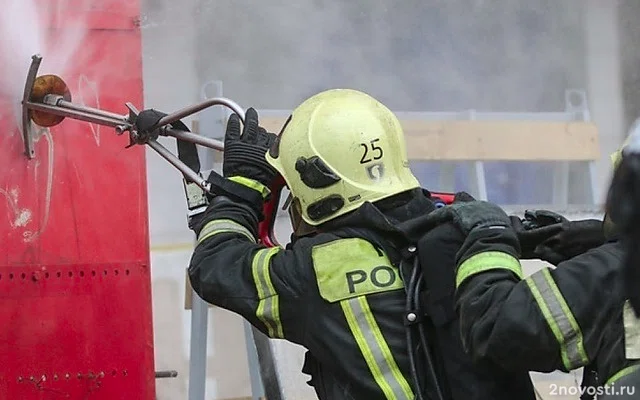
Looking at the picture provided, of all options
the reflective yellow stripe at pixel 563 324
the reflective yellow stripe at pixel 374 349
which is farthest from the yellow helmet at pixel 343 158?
the reflective yellow stripe at pixel 563 324

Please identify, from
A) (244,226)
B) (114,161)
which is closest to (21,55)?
(114,161)

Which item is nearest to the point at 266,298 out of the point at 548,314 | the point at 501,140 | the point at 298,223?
the point at 298,223

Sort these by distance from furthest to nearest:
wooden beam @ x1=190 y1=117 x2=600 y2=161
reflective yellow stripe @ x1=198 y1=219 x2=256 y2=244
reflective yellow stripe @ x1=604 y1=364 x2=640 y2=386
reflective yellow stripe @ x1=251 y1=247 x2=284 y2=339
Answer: wooden beam @ x1=190 y1=117 x2=600 y2=161
reflective yellow stripe @ x1=198 y1=219 x2=256 y2=244
reflective yellow stripe @ x1=251 y1=247 x2=284 y2=339
reflective yellow stripe @ x1=604 y1=364 x2=640 y2=386

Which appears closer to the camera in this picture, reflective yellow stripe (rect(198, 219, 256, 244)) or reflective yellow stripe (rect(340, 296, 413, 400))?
reflective yellow stripe (rect(340, 296, 413, 400))

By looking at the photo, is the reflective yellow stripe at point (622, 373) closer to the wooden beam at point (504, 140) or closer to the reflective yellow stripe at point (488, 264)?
the reflective yellow stripe at point (488, 264)

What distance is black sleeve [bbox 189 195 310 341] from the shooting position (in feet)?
5.55

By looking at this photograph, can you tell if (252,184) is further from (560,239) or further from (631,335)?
(631,335)

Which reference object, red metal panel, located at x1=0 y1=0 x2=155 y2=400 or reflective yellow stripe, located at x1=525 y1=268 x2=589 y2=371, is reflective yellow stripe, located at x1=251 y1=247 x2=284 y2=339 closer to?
reflective yellow stripe, located at x1=525 y1=268 x2=589 y2=371

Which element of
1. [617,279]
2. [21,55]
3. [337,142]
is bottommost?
[617,279]

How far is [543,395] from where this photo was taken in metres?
3.01

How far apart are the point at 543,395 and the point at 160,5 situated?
233cm

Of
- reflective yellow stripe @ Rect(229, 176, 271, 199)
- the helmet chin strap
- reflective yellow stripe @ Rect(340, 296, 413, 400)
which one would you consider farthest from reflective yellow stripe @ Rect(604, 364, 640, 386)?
reflective yellow stripe @ Rect(229, 176, 271, 199)

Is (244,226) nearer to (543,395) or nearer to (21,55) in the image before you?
(21,55)

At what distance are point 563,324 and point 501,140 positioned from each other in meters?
2.77
